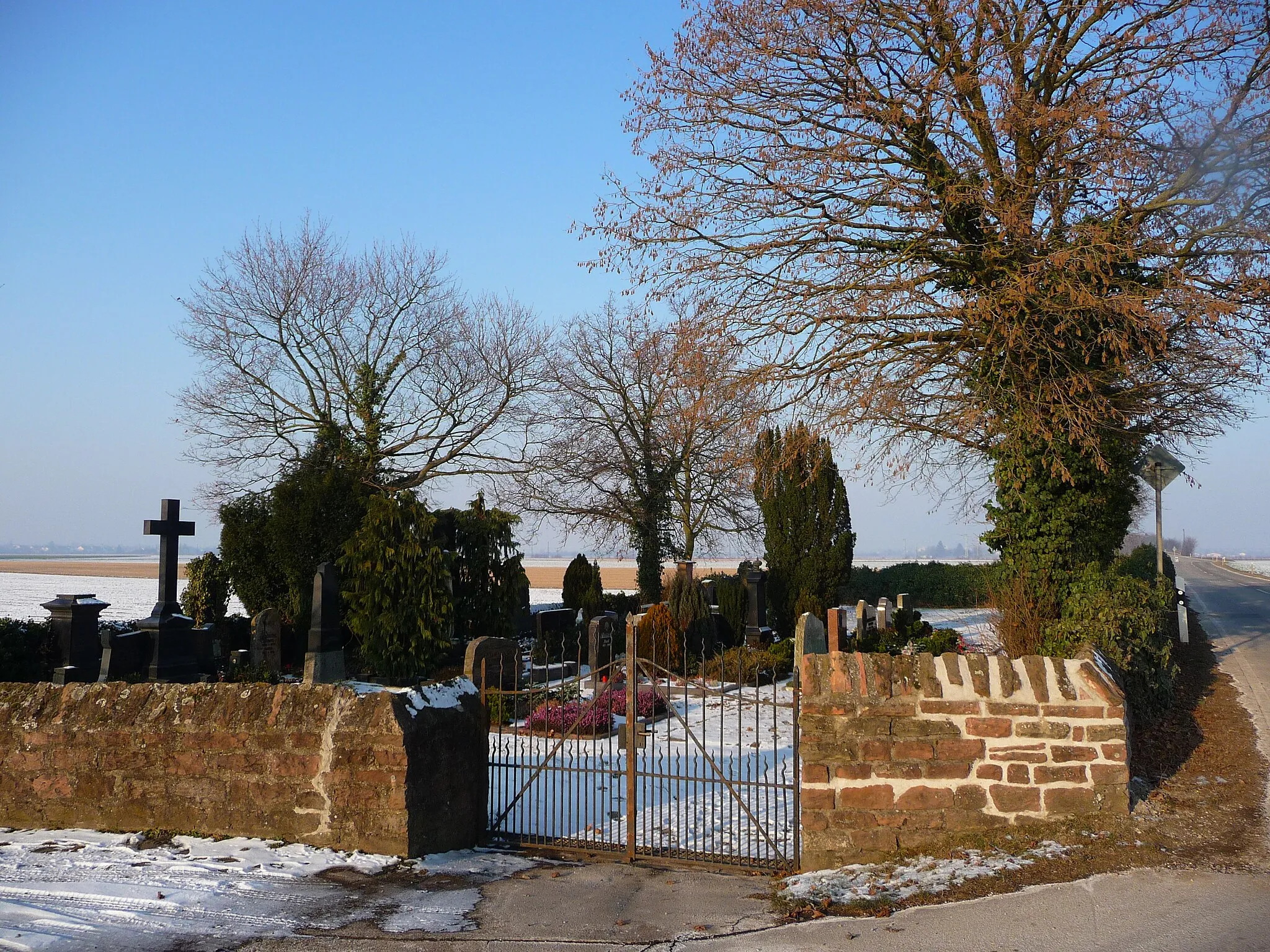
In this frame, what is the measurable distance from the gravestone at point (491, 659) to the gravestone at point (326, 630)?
7.73 feet

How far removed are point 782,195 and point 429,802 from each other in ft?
25.4

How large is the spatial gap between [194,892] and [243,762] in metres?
1.13

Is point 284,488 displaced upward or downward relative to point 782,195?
downward

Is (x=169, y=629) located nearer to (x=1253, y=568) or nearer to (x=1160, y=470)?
(x=1160, y=470)

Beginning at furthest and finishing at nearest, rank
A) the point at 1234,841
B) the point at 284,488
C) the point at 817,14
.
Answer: the point at 284,488, the point at 817,14, the point at 1234,841

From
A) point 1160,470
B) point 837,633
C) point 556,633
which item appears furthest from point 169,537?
point 1160,470

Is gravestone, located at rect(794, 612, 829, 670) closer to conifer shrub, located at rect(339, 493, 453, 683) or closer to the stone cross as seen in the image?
conifer shrub, located at rect(339, 493, 453, 683)

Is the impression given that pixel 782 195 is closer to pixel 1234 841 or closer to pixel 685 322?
pixel 685 322

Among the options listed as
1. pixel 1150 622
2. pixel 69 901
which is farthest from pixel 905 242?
pixel 69 901

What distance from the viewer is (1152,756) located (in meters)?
7.48

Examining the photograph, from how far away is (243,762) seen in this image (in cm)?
608

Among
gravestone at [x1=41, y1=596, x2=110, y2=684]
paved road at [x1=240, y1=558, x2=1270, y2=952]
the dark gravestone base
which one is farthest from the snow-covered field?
gravestone at [x1=41, y1=596, x2=110, y2=684]

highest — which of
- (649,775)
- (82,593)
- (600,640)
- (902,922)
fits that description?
(82,593)

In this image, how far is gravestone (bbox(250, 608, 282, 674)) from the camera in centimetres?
1577
